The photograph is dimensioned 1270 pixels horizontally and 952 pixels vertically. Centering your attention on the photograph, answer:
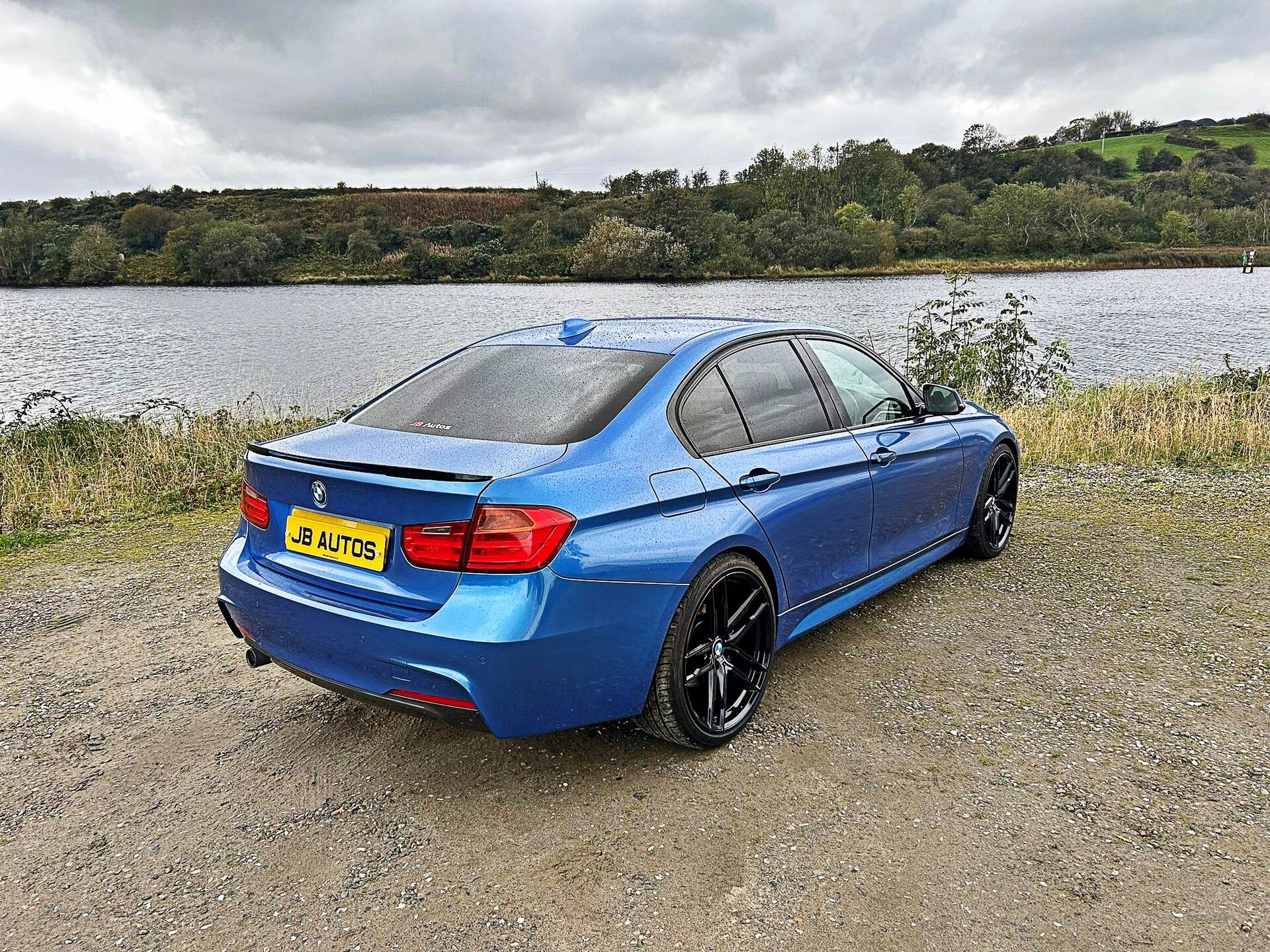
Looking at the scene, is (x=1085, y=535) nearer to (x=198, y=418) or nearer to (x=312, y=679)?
(x=312, y=679)

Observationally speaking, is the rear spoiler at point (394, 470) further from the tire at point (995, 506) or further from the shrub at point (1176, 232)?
the shrub at point (1176, 232)

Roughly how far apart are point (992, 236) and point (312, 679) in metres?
76.8

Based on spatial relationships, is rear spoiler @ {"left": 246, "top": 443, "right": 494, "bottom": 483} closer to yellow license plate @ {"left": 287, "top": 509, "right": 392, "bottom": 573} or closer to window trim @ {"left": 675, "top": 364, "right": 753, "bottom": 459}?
yellow license plate @ {"left": 287, "top": 509, "right": 392, "bottom": 573}

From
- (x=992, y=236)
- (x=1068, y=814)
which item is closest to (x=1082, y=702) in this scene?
(x=1068, y=814)

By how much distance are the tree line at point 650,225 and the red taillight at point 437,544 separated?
54084mm

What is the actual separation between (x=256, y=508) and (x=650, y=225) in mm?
62902

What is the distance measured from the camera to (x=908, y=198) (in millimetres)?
85688

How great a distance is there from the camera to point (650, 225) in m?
62.9

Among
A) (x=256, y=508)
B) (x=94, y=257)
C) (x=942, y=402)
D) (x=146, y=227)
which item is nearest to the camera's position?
(x=256, y=508)

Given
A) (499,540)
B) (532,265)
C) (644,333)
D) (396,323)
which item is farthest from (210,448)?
(532,265)

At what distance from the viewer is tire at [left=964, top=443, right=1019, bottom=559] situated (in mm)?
4965

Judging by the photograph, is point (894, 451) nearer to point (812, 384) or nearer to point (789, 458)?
point (812, 384)

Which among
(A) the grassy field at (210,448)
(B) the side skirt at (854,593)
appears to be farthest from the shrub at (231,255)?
(B) the side skirt at (854,593)

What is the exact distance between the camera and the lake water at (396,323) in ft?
63.4
